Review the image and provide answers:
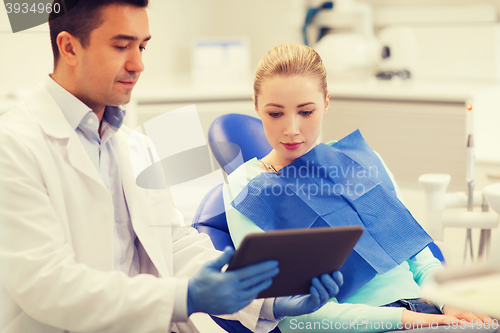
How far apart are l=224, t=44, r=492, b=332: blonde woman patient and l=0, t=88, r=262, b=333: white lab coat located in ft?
1.00

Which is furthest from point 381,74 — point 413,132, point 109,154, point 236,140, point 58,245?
point 58,245

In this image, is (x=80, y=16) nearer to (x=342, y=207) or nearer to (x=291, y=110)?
(x=291, y=110)

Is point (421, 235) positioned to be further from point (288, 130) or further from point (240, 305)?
point (240, 305)

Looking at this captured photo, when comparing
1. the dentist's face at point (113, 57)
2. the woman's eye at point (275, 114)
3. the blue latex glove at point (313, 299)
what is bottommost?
the blue latex glove at point (313, 299)

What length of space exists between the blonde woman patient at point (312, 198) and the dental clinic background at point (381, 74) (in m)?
0.83

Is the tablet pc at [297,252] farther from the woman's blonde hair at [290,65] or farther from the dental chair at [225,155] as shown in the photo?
the woman's blonde hair at [290,65]

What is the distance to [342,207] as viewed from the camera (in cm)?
113

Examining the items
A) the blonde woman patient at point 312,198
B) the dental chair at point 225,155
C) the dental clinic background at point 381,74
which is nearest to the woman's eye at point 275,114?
the blonde woman patient at point 312,198

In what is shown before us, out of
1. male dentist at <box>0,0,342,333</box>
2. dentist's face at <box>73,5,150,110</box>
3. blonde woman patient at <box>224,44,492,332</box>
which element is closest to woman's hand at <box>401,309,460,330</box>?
blonde woman patient at <box>224,44,492,332</box>

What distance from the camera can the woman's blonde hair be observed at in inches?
42.7

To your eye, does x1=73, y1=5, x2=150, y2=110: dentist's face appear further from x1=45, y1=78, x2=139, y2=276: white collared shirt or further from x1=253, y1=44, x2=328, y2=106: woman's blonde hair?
x1=253, y1=44, x2=328, y2=106: woman's blonde hair

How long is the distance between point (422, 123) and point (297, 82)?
4.92ft

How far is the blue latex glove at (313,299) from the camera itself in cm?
86

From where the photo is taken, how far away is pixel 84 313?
0.81 meters
